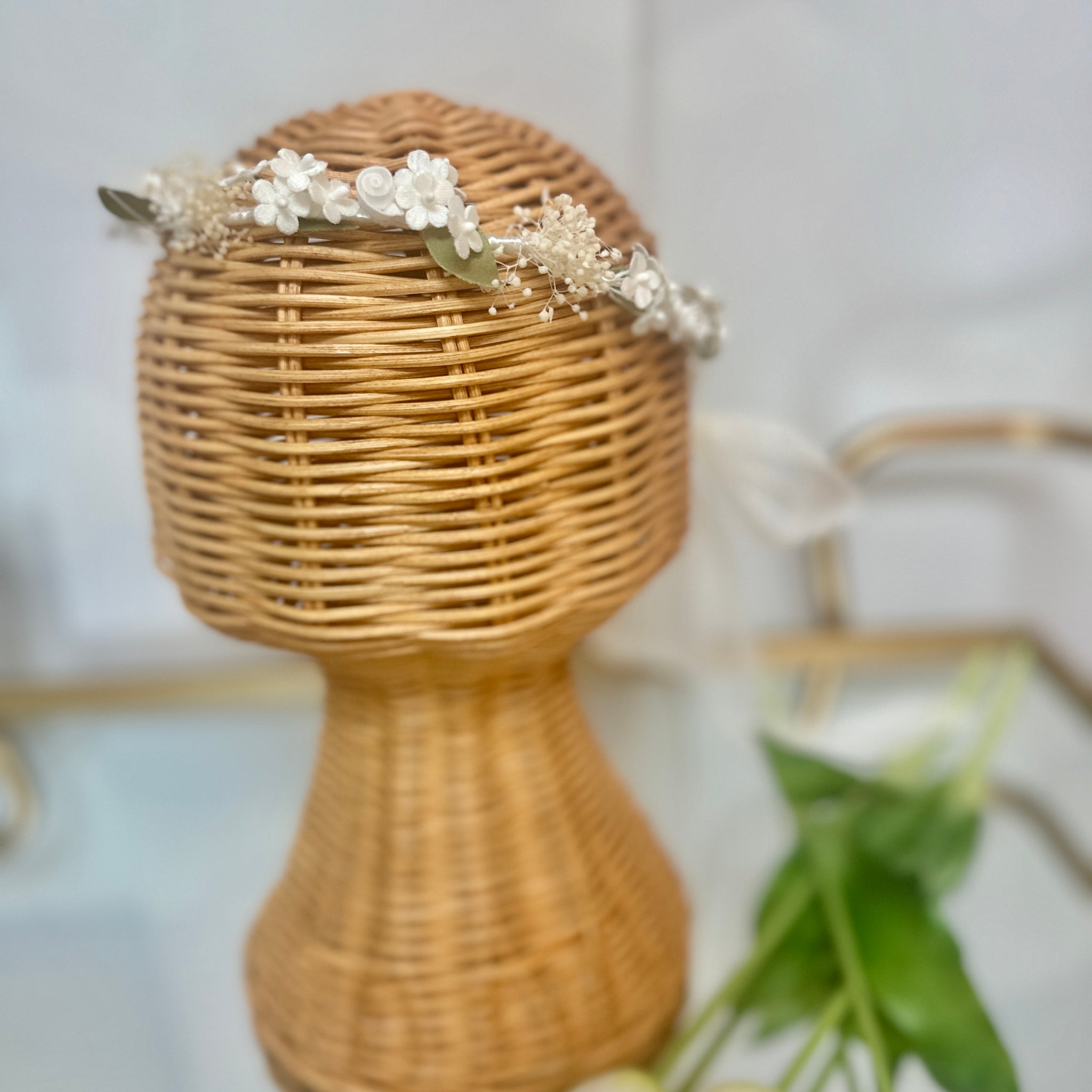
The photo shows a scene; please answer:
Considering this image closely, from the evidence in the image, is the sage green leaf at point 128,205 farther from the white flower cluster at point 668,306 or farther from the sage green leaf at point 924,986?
the sage green leaf at point 924,986

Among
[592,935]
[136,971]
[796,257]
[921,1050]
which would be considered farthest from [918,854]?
[136,971]

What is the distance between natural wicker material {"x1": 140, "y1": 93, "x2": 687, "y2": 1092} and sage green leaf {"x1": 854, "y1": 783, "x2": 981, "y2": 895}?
226 mm

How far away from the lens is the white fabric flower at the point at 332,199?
395 mm

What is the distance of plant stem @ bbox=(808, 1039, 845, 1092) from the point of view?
585 mm

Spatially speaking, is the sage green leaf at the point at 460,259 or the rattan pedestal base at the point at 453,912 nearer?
the sage green leaf at the point at 460,259

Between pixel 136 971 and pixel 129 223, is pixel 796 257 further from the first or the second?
pixel 136 971

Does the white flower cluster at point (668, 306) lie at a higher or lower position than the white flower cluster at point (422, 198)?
lower

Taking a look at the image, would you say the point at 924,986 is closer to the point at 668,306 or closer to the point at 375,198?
the point at 668,306

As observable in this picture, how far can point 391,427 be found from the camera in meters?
0.41

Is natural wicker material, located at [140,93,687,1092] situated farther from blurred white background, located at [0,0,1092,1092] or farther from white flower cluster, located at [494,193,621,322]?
blurred white background, located at [0,0,1092,1092]

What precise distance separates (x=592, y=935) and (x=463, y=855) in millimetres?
90

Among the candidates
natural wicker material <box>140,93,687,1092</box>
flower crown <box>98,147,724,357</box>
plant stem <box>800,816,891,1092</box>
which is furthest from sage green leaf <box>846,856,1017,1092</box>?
flower crown <box>98,147,724,357</box>

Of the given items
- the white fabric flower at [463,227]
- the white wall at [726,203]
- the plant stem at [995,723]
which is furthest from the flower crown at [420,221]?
the plant stem at [995,723]

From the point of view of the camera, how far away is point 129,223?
1.53 ft
